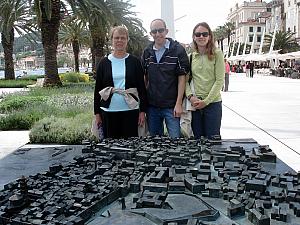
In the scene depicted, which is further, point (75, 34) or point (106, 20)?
point (75, 34)

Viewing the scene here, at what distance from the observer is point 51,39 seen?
1773 centimetres

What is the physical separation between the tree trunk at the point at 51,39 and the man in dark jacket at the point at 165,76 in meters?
13.7

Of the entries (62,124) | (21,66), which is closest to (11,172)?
(62,124)

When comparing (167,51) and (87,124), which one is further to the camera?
(87,124)

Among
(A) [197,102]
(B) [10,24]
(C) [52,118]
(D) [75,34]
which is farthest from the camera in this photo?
(D) [75,34]

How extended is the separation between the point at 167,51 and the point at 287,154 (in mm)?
3179

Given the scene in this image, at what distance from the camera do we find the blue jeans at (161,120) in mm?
4555

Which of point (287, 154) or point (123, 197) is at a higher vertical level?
point (123, 197)

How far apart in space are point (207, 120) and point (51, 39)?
47.3ft

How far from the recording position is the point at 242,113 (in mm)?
11578

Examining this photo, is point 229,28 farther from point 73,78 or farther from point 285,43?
point 73,78

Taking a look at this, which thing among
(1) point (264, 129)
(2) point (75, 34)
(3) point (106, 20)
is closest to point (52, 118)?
(1) point (264, 129)

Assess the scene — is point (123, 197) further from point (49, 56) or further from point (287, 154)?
point (49, 56)

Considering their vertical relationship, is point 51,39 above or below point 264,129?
above
